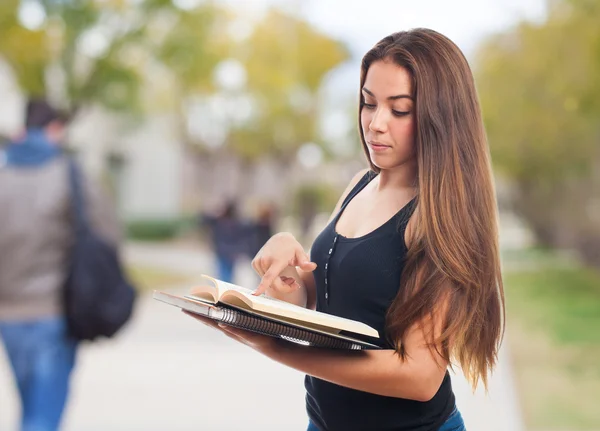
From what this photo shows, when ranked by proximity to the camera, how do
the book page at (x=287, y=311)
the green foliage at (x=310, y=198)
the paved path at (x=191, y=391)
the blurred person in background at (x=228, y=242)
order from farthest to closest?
the green foliage at (x=310, y=198) → the blurred person in background at (x=228, y=242) → the paved path at (x=191, y=391) → the book page at (x=287, y=311)

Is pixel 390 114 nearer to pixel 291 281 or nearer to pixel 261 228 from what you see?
pixel 291 281

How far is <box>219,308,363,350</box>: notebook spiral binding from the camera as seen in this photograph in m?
2.14

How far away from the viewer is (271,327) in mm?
2164

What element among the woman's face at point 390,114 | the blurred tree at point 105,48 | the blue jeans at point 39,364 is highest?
the blurred tree at point 105,48

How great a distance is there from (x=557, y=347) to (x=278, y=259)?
10.9 meters

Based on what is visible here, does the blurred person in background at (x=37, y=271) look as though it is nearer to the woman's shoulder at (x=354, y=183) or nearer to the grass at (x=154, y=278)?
the woman's shoulder at (x=354, y=183)

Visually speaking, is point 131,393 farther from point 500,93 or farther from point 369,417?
point 500,93

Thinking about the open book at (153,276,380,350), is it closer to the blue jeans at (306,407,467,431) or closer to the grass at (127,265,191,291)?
the blue jeans at (306,407,467,431)

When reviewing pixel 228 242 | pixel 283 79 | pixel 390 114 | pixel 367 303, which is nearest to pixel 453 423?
pixel 367 303

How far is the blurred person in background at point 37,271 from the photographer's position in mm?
4414

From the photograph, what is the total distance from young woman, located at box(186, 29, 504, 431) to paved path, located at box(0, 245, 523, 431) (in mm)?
4552

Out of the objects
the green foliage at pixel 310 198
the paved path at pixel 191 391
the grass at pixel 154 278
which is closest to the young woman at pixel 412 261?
the paved path at pixel 191 391

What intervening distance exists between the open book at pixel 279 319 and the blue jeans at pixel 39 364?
2.37 meters

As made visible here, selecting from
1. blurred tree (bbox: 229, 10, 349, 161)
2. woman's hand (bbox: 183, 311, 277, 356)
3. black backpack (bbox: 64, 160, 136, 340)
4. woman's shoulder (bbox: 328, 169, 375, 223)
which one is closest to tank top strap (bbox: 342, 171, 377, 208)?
woman's shoulder (bbox: 328, 169, 375, 223)
